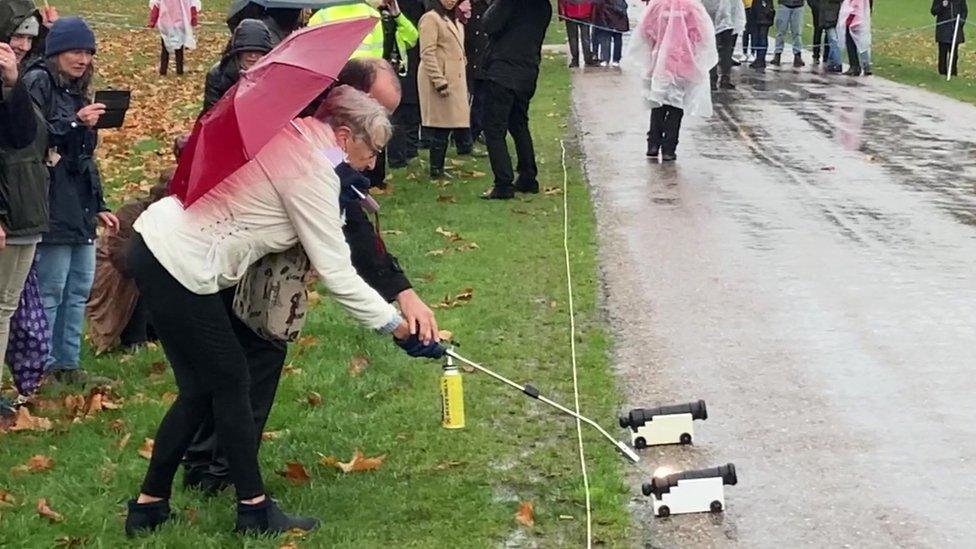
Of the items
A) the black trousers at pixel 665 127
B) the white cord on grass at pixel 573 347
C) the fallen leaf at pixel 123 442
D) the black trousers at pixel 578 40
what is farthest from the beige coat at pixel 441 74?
the black trousers at pixel 578 40

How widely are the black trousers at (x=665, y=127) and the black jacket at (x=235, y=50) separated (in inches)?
297

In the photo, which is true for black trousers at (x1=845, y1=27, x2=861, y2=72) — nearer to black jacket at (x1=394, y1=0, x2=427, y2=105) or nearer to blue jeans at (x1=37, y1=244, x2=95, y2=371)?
black jacket at (x1=394, y1=0, x2=427, y2=105)

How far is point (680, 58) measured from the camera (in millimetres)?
13375

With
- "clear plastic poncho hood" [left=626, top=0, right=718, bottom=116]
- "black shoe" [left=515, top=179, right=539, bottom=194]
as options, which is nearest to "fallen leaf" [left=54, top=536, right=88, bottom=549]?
"black shoe" [left=515, top=179, right=539, bottom=194]

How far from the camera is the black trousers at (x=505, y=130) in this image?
11.3 meters

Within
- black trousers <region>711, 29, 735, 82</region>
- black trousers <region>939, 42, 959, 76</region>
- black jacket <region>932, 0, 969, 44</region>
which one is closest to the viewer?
black trousers <region>711, 29, 735, 82</region>

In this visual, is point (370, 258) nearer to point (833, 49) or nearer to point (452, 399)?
point (452, 399)

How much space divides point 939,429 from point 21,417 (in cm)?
399

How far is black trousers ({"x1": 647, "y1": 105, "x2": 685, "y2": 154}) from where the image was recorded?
44.7 feet

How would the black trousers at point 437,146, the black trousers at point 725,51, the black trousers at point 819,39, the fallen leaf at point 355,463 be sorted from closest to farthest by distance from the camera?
the fallen leaf at point 355,463, the black trousers at point 437,146, the black trousers at point 725,51, the black trousers at point 819,39

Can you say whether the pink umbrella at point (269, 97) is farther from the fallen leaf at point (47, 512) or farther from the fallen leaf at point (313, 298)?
the fallen leaf at point (313, 298)

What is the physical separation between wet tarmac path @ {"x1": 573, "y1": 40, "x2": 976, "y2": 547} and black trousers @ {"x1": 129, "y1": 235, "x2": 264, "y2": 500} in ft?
4.67

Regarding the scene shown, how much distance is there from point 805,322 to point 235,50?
344 centimetres

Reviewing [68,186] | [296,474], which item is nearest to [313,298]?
[68,186]
